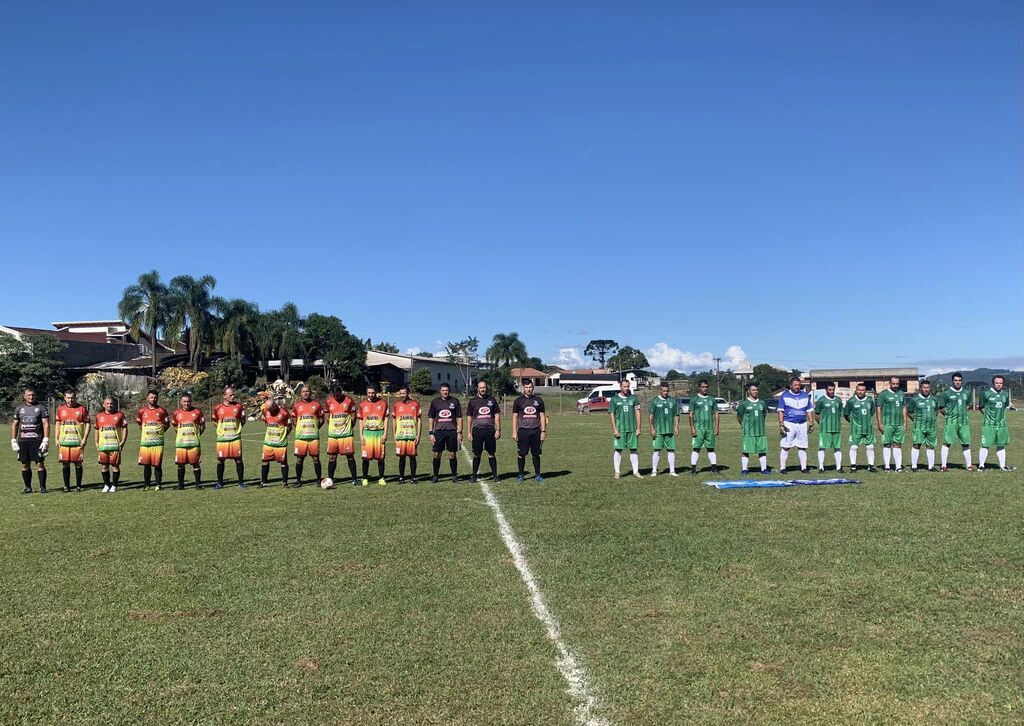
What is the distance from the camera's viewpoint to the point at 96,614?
551cm

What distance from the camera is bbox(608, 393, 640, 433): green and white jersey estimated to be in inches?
547

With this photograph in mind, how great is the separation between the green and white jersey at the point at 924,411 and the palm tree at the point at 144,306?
53.2 m

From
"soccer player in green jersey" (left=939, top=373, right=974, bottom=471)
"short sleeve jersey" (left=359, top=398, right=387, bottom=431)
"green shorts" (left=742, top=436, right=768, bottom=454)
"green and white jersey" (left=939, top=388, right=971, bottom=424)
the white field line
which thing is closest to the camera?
the white field line

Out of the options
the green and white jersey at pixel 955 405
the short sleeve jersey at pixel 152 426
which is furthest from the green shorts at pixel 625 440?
the short sleeve jersey at pixel 152 426

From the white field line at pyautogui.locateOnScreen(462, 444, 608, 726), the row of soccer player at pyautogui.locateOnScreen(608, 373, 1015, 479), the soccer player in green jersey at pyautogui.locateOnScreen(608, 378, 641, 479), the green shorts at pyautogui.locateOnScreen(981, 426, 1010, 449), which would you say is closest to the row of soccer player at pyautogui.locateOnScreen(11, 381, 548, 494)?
the soccer player in green jersey at pyautogui.locateOnScreen(608, 378, 641, 479)

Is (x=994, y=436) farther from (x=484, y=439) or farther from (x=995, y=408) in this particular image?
(x=484, y=439)

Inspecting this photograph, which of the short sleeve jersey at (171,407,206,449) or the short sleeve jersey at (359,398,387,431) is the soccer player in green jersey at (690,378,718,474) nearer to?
the short sleeve jersey at (359,398,387,431)

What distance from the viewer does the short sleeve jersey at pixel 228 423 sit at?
13.2 m

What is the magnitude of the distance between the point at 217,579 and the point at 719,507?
625cm

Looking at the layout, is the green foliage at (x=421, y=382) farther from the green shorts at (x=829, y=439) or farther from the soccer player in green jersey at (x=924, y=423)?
the soccer player in green jersey at (x=924, y=423)

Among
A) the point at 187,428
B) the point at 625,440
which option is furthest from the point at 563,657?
the point at 187,428

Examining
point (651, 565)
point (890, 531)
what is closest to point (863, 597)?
point (651, 565)

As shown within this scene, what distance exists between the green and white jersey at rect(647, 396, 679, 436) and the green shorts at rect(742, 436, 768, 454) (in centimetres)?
137

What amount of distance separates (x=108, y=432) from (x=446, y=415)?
592 centimetres
